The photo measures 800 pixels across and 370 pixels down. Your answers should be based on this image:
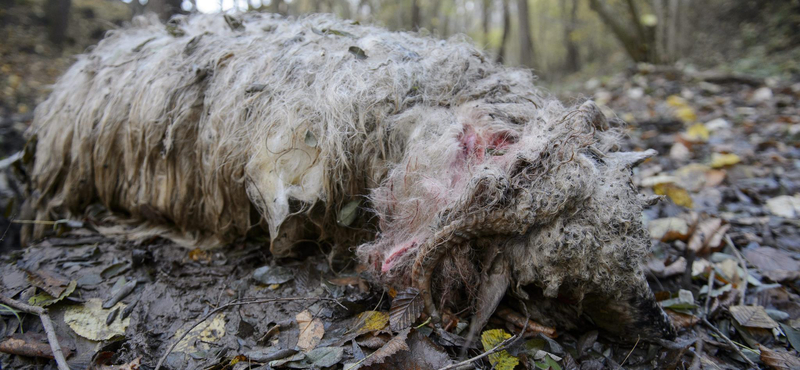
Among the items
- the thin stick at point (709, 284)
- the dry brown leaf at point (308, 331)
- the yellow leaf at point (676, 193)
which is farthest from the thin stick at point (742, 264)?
the dry brown leaf at point (308, 331)

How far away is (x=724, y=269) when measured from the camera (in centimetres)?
247

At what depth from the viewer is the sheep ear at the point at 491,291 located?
177 centimetres

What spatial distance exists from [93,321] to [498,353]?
181 cm

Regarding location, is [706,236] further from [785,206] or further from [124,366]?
[124,366]

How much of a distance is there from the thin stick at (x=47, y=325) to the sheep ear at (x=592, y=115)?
2297mm

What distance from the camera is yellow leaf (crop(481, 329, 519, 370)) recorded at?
1.73 metres

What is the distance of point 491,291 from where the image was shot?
5.88 feet

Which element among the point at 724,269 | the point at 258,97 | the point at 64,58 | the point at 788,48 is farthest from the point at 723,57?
the point at 64,58

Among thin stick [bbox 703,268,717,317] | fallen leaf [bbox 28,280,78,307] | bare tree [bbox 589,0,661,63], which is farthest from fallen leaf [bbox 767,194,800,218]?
bare tree [bbox 589,0,661,63]

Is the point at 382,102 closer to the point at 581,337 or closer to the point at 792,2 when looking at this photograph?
the point at 581,337

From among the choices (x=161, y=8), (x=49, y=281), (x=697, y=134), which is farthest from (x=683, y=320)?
(x=161, y=8)

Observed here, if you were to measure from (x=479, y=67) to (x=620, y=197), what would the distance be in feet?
3.43

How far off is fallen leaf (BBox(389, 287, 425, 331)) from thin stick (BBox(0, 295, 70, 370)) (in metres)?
1.26

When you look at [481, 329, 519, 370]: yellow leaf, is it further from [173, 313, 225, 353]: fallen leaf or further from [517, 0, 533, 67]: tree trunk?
[517, 0, 533, 67]: tree trunk
